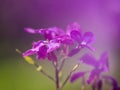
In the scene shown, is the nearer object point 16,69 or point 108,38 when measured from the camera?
point 16,69

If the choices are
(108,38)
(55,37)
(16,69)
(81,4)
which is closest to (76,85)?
(16,69)

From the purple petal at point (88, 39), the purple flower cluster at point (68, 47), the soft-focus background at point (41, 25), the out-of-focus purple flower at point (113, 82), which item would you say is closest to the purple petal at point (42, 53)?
the purple flower cluster at point (68, 47)

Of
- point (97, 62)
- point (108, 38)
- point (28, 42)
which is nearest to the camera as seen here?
point (97, 62)

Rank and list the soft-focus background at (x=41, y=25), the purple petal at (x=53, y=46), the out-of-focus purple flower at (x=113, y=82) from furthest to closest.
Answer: the soft-focus background at (x=41, y=25) < the out-of-focus purple flower at (x=113, y=82) < the purple petal at (x=53, y=46)

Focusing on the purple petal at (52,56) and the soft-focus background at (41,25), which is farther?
the soft-focus background at (41,25)

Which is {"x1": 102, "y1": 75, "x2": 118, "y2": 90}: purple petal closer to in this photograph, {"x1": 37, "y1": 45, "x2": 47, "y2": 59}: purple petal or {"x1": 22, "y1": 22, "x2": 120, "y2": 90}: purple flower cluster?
{"x1": 22, "y1": 22, "x2": 120, "y2": 90}: purple flower cluster

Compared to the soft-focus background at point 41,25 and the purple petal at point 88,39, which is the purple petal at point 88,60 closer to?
the purple petal at point 88,39

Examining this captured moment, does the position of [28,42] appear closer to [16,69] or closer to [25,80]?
[16,69]
